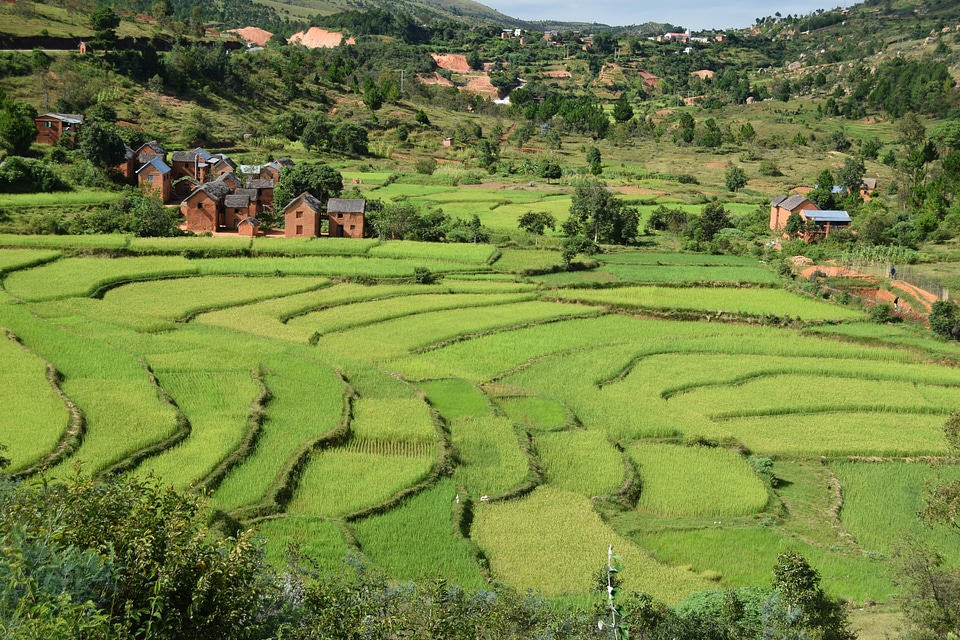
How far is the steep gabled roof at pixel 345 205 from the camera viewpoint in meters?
49.5

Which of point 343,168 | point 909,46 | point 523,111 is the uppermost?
point 909,46

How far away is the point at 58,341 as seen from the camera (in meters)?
26.2

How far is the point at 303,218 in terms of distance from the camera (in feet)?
163

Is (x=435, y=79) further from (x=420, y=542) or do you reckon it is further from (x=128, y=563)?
(x=128, y=563)

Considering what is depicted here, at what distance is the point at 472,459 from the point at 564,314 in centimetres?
1558

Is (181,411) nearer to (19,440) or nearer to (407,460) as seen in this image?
(19,440)

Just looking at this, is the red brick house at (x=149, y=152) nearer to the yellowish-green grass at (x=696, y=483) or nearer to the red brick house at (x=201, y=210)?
the red brick house at (x=201, y=210)

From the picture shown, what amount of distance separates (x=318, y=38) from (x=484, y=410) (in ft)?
470

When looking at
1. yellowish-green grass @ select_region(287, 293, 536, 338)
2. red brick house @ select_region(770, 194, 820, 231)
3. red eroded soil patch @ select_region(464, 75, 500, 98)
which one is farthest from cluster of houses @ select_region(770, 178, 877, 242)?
red eroded soil patch @ select_region(464, 75, 500, 98)

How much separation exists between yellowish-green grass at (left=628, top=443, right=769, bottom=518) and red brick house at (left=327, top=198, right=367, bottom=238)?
29.3 meters

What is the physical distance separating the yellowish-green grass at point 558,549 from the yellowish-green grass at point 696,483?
2063 mm

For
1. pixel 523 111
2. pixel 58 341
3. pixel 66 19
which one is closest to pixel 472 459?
pixel 58 341

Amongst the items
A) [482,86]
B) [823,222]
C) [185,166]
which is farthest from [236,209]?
[482,86]

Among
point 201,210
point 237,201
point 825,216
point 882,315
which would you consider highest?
point 825,216
